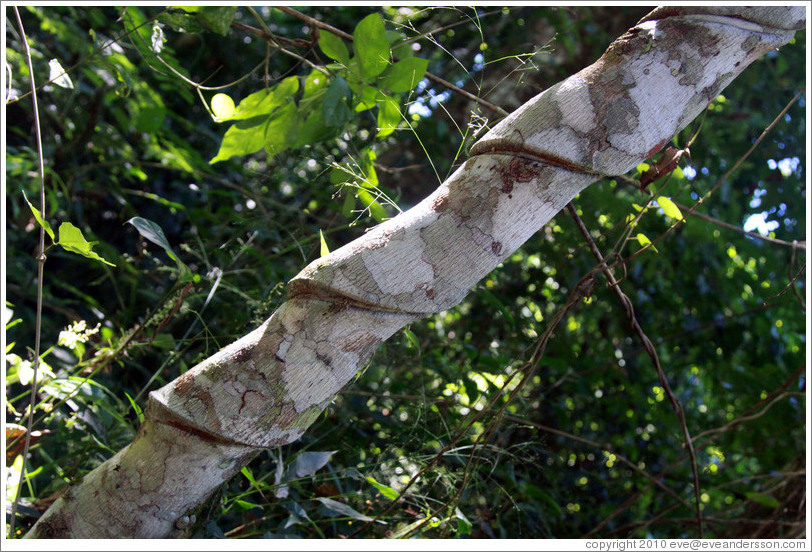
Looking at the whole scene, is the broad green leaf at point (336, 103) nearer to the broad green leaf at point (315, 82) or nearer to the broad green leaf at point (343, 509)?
the broad green leaf at point (315, 82)

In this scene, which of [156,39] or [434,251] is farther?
[156,39]

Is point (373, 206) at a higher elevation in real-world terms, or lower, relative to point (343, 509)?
higher

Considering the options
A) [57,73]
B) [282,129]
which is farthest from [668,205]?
[57,73]

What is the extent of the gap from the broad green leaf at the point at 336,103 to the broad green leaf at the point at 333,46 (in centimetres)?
2

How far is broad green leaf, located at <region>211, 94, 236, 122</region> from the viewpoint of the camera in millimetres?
733

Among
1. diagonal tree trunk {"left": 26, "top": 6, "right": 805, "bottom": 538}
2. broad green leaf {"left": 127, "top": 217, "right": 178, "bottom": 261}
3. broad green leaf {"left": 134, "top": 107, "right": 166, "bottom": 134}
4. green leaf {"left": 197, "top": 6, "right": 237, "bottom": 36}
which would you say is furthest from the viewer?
broad green leaf {"left": 134, "top": 107, "right": 166, "bottom": 134}

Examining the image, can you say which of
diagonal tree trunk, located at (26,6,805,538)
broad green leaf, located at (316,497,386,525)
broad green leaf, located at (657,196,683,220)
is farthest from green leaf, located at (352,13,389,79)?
broad green leaf, located at (316,497,386,525)

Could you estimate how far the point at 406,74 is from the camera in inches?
28.1

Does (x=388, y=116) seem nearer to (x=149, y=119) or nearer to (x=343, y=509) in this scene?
(x=343, y=509)

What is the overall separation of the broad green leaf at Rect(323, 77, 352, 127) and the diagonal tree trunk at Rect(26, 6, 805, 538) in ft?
0.78

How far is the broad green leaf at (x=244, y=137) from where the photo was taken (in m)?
0.78

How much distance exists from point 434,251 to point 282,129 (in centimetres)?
35

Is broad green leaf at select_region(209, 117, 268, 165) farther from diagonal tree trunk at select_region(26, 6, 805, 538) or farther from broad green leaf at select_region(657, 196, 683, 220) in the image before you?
broad green leaf at select_region(657, 196, 683, 220)

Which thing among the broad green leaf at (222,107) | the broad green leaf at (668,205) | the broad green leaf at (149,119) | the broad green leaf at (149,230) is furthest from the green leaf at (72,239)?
the broad green leaf at (149,119)
